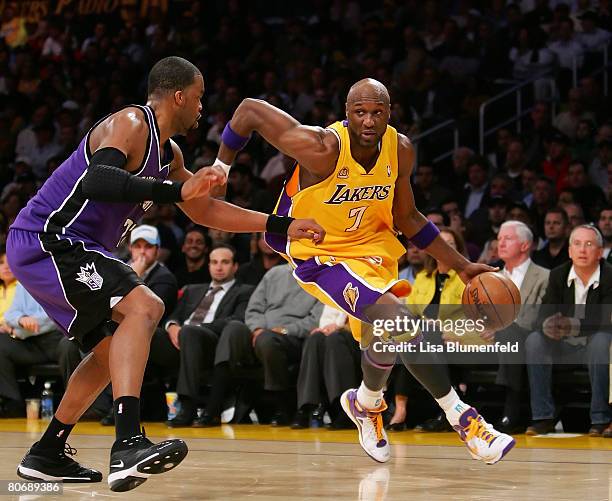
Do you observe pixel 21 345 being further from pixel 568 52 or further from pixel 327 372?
pixel 568 52

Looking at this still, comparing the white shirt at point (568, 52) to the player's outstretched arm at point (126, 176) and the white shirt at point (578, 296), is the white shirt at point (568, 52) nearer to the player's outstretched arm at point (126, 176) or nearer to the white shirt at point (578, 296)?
the white shirt at point (578, 296)

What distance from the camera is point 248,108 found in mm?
5629

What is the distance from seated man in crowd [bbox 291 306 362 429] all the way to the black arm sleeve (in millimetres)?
3566

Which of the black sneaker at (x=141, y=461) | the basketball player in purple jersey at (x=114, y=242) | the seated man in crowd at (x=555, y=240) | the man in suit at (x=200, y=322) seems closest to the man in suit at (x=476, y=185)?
the seated man in crowd at (x=555, y=240)

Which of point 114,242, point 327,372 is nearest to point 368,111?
point 114,242

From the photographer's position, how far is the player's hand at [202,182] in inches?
166

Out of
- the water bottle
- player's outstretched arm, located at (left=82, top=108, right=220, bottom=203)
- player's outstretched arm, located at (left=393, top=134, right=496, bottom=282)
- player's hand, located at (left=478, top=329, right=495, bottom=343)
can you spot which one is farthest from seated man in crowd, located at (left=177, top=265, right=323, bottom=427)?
player's outstretched arm, located at (left=82, top=108, right=220, bottom=203)

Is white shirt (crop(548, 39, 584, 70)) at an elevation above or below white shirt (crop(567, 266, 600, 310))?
above

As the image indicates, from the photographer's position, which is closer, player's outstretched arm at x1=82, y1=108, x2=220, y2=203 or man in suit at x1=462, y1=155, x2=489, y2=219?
player's outstretched arm at x1=82, y1=108, x2=220, y2=203

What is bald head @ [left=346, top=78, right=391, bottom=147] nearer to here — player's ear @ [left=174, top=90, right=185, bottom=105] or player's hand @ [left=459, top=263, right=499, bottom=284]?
player's hand @ [left=459, top=263, right=499, bottom=284]

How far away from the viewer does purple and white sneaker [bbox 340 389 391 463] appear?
5625mm

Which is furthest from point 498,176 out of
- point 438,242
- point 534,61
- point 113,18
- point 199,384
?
point 113,18

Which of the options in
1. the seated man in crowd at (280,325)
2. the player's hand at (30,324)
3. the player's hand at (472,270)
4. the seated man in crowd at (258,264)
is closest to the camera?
the player's hand at (472,270)

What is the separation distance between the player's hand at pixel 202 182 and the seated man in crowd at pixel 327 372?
3584 millimetres
